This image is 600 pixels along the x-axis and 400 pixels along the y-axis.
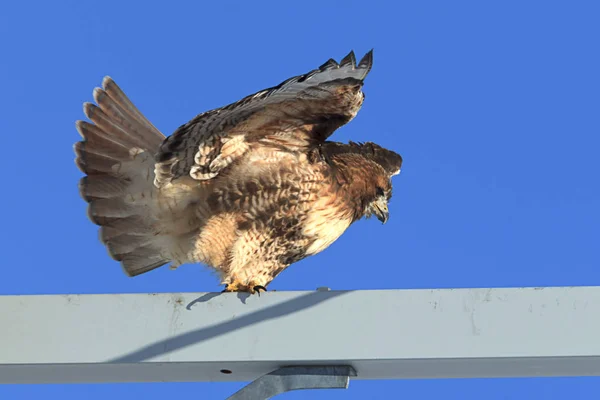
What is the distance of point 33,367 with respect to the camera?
108 inches

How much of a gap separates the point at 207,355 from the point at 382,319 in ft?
1.72

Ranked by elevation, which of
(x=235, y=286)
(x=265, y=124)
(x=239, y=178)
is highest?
(x=265, y=124)

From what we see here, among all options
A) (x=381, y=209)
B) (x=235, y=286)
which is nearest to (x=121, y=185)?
(x=235, y=286)

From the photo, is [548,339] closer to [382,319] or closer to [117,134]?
[382,319]

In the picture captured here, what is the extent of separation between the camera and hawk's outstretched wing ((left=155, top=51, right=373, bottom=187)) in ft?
13.8

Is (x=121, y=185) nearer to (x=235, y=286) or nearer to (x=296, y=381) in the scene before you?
(x=235, y=286)

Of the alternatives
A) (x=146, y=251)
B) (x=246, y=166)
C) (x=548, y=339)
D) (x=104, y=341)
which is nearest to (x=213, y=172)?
(x=246, y=166)

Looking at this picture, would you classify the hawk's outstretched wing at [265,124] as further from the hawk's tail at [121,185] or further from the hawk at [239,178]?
the hawk's tail at [121,185]

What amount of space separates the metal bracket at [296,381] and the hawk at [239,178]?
1.52 m

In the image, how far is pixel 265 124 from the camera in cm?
454

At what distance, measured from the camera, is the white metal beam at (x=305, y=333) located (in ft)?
8.51

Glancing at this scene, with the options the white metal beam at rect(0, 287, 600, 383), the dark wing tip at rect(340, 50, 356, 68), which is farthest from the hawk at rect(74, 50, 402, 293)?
the white metal beam at rect(0, 287, 600, 383)

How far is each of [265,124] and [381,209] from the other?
3.32 feet

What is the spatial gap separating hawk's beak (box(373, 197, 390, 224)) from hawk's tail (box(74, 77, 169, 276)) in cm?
123
